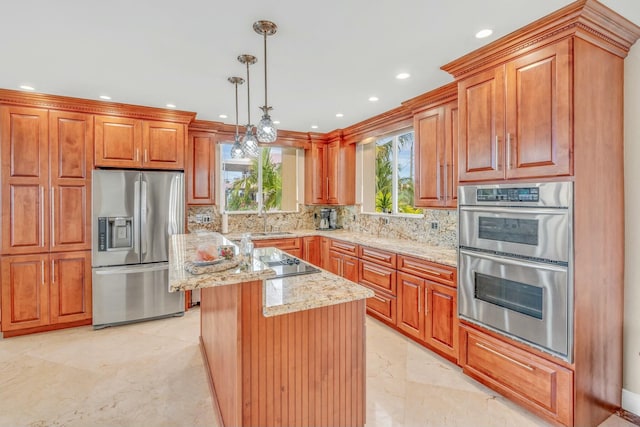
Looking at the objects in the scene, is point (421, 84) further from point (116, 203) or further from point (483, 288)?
point (116, 203)

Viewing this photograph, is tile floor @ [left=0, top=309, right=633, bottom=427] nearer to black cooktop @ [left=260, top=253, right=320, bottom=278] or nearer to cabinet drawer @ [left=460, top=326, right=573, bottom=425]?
cabinet drawer @ [left=460, top=326, right=573, bottom=425]

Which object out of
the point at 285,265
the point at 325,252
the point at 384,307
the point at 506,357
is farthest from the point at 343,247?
the point at 506,357

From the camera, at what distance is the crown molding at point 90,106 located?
11.1ft

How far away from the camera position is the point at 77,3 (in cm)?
185

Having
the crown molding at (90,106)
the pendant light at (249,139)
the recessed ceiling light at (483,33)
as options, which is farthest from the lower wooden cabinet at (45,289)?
the recessed ceiling light at (483,33)

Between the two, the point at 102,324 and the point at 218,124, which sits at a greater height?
the point at 218,124

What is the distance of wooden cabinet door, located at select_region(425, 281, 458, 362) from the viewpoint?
9.22 ft

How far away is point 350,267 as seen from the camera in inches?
168

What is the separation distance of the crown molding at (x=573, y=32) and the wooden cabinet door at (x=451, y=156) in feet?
2.55

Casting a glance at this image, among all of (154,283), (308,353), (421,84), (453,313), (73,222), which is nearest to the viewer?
(308,353)

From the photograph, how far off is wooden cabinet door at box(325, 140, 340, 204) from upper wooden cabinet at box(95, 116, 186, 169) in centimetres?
225

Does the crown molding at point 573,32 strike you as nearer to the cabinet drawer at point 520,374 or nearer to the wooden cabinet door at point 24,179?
the cabinet drawer at point 520,374

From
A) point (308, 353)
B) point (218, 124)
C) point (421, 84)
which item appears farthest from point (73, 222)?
point (421, 84)

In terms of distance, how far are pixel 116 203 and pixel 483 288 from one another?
384cm
